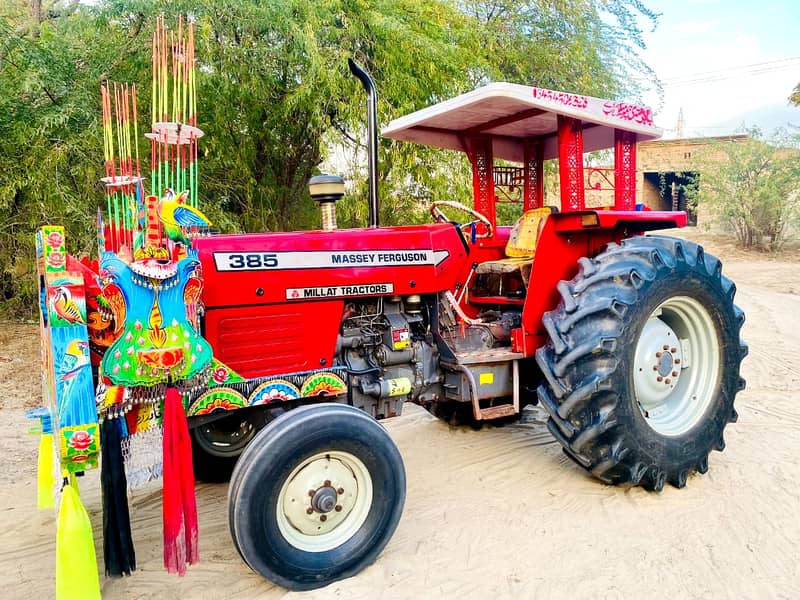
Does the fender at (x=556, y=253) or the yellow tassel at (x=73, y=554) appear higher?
the fender at (x=556, y=253)

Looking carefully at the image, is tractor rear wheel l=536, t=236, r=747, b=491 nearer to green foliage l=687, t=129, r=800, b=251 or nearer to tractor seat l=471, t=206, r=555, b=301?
tractor seat l=471, t=206, r=555, b=301

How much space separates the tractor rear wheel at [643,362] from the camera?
11.0 feet

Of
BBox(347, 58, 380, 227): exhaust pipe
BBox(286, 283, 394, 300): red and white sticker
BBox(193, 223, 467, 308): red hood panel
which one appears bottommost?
BBox(286, 283, 394, 300): red and white sticker

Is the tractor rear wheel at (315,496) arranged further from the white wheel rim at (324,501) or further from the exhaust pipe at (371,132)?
the exhaust pipe at (371,132)

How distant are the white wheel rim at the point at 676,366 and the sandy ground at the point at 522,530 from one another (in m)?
0.41

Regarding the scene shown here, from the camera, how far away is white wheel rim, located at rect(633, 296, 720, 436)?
373 cm

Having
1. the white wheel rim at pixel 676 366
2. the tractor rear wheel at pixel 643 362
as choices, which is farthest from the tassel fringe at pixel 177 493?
the white wheel rim at pixel 676 366

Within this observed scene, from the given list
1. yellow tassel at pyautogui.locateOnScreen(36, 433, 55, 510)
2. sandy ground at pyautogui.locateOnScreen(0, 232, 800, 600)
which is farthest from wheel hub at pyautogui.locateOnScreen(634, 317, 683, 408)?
yellow tassel at pyautogui.locateOnScreen(36, 433, 55, 510)

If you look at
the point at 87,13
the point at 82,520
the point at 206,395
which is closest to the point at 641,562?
the point at 206,395

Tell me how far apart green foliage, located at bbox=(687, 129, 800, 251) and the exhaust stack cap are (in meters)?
13.3

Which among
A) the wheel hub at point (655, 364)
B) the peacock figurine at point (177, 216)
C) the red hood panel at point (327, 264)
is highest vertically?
the peacock figurine at point (177, 216)

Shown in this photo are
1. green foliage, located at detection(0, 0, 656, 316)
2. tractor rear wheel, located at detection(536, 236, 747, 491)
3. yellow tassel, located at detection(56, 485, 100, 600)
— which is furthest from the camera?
green foliage, located at detection(0, 0, 656, 316)

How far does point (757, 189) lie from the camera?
45.0 ft

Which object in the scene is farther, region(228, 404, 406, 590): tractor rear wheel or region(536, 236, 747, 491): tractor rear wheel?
region(536, 236, 747, 491): tractor rear wheel
